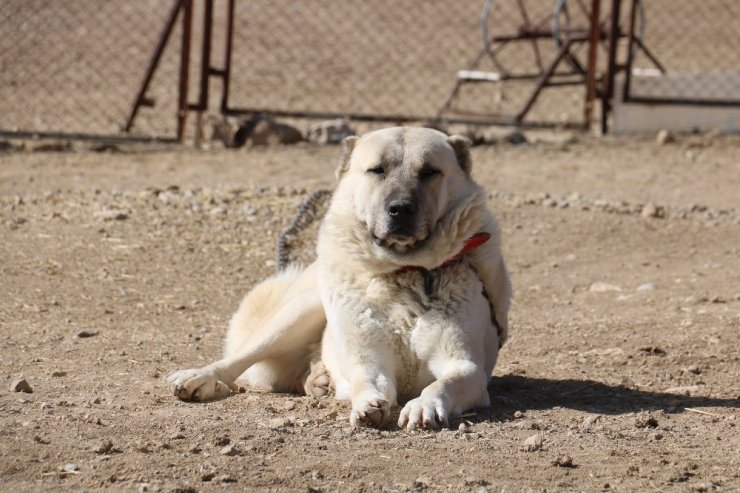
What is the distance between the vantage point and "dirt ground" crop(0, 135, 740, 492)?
3.40 meters

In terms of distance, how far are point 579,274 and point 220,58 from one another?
1034 centimetres

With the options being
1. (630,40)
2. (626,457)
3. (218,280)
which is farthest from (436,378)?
(630,40)

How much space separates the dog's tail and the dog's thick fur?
142 mm

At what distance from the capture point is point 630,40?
10719 mm

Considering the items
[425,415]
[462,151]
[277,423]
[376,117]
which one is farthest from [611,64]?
[277,423]

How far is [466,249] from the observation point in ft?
14.5

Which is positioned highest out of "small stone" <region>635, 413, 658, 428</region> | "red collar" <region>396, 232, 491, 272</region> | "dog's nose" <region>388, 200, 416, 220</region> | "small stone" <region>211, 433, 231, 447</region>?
"dog's nose" <region>388, 200, 416, 220</region>

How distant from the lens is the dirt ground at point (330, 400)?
340 cm

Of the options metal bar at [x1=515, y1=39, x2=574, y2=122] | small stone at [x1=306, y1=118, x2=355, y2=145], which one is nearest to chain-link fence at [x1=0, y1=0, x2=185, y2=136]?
small stone at [x1=306, y1=118, x2=355, y2=145]

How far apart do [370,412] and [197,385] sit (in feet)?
2.73

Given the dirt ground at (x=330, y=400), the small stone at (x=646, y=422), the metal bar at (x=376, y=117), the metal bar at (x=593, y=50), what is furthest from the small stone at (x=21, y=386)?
the metal bar at (x=593, y=50)

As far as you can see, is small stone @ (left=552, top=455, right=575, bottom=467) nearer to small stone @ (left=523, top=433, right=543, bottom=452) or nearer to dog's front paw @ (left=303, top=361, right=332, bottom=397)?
small stone @ (left=523, top=433, right=543, bottom=452)

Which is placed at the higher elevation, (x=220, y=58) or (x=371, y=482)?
(x=371, y=482)

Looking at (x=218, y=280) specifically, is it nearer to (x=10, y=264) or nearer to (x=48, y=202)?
(x=10, y=264)
